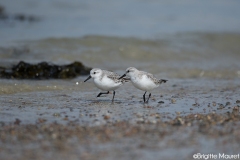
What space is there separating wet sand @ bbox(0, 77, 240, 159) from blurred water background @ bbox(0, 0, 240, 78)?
3.40 m

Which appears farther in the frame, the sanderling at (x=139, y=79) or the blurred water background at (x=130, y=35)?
the blurred water background at (x=130, y=35)

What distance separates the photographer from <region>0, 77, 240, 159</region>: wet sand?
5.24m

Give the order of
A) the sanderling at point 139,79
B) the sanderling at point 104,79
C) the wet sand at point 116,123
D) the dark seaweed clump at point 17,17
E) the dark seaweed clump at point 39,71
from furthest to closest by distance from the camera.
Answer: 1. the dark seaweed clump at point 17,17
2. the dark seaweed clump at point 39,71
3. the sanderling at point 104,79
4. the sanderling at point 139,79
5. the wet sand at point 116,123

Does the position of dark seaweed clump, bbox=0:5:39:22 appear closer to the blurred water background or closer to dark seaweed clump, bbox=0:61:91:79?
the blurred water background

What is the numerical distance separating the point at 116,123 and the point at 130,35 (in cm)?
1066

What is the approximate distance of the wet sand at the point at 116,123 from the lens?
17.2ft

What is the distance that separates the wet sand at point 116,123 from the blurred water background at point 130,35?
340 centimetres

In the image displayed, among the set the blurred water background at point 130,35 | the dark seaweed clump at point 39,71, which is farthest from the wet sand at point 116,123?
A: the blurred water background at point 130,35

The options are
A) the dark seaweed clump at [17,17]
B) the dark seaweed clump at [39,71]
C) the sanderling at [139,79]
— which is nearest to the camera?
the sanderling at [139,79]

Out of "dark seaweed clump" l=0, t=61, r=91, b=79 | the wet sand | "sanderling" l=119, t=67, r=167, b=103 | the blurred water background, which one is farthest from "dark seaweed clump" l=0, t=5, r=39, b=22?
"sanderling" l=119, t=67, r=167, b=103

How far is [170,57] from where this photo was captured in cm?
1515

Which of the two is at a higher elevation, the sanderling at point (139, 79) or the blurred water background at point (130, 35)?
the blurred water background at point (130, 35)

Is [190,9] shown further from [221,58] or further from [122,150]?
[122,150]

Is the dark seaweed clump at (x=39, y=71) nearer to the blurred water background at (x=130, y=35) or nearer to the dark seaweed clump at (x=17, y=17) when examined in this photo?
the blurred water background at (x=130, y=35)
